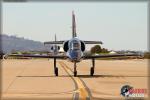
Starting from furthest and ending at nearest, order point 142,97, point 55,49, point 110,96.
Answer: point 55,49 → point 110,96 → point 142,97

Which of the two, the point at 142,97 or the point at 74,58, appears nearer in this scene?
the point at 142,97

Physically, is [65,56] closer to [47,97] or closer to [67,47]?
[67,47]

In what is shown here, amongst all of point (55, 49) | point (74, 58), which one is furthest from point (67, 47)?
point (55, 49)

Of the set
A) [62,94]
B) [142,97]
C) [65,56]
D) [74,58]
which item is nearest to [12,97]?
[62,94]

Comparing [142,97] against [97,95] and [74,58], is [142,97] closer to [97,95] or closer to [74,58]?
[97,95]

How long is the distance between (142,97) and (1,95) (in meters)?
6.11

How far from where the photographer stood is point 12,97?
59.6 ft

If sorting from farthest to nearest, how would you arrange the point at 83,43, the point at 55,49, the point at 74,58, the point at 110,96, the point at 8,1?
the point at 55,49, the point at 83,43, the point at 74,58, the point at 110,96, the point at 8,1

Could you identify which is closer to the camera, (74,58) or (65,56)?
(74,58)

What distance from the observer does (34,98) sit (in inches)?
698

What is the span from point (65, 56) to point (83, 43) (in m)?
1.84

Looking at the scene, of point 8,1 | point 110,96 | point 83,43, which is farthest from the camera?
point 83,43

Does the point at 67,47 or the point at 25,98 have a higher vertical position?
the point at 67,47

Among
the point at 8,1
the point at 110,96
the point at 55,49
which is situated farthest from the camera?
the point at 55,49
